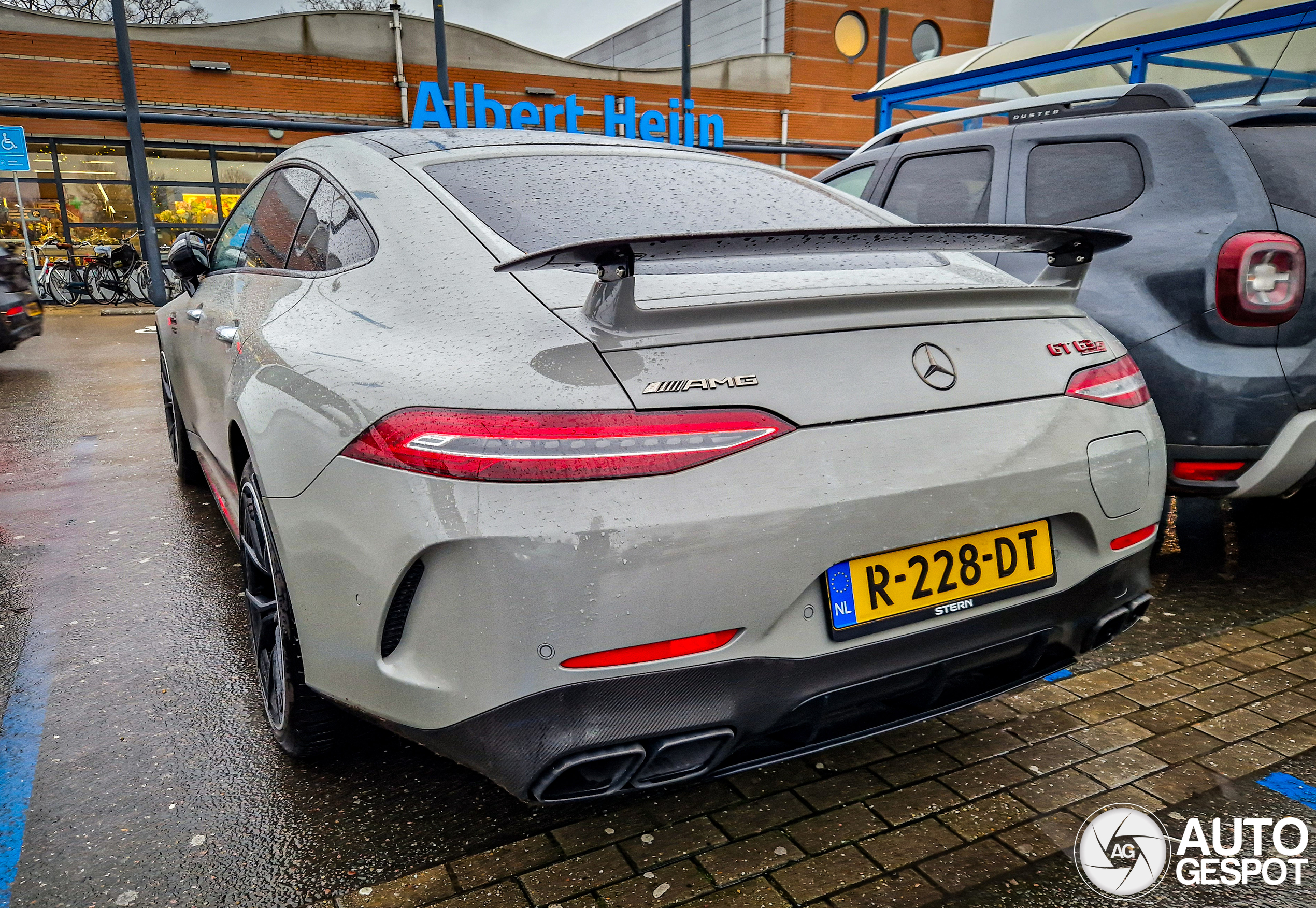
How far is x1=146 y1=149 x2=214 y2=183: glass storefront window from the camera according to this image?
785 inches

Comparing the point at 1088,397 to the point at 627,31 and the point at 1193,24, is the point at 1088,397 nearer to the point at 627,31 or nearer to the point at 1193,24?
the point at 1193,24

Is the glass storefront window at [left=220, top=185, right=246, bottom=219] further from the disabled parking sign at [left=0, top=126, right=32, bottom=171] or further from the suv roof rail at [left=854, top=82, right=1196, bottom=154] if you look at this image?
the suv roof rail at [left=854, top=82, right=1196, bottom=154]

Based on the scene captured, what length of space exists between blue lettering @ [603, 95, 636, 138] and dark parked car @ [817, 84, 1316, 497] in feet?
73.5

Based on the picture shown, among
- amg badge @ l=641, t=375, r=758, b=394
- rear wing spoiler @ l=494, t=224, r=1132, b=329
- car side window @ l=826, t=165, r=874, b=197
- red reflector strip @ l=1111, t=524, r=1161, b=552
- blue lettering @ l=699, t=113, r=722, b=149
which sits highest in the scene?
blue lettering @ l=699, t=113, r=722, b=149

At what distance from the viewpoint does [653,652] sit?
1.58 meters

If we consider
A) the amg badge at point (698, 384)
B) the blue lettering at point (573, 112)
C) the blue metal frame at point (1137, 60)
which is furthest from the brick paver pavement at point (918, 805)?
the blue lettering at point (573, 112)

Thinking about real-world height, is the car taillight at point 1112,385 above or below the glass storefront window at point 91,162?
below

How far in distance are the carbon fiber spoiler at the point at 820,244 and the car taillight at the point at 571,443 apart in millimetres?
271

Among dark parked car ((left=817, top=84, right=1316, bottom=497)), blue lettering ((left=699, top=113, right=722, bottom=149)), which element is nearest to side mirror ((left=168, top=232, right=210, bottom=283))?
dark parked car ((left=817, top=84, right=1316, bottom=497))

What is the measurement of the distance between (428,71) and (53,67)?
307 inches

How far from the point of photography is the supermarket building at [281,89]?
19047mm

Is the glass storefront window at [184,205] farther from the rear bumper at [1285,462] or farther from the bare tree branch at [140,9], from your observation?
the rear bumper at [1285,462]

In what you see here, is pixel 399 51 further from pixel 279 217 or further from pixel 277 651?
pixel 277 651

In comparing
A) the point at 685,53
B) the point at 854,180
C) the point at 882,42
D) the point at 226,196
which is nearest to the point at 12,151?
the point at 226,196
